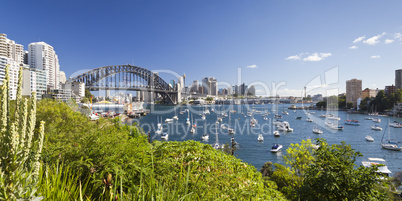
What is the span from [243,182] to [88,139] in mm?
2085

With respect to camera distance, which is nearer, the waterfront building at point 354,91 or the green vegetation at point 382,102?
the green vegetation at point 382,102

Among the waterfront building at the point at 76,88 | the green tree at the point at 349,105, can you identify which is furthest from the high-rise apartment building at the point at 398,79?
the waterfront building at the point at 76,88

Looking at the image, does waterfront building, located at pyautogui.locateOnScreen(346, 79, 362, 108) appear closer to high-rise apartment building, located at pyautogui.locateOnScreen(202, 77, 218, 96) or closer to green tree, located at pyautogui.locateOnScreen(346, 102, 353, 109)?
green tree, located at pyautogui.locateOnScreen(346, 102, 353, 109)

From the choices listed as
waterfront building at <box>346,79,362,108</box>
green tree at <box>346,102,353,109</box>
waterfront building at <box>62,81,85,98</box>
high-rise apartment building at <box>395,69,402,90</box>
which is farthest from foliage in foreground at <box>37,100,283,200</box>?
high-rise apartment building at <box>395,69,402,90</box>

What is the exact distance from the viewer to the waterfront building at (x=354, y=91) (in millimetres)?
69062

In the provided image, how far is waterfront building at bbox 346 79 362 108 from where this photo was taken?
69062 millimetres

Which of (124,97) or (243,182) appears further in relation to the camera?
(124,97)

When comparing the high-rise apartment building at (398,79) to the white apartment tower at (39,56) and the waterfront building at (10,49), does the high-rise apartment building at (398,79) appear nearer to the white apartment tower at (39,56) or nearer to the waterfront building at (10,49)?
the waterfront building at (10,49)

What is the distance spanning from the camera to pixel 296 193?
3.52 meters

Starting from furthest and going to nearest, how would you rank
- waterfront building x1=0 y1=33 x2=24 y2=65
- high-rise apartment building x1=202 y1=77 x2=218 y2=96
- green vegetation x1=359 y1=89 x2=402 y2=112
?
high-rise apartment building x1=202 y1=77 x2=218 y2=96 < green vegetation x1=359 y1=89 x2=402 y2=112 < waterfront building x1=0 y1=33 x2=24 y2=65

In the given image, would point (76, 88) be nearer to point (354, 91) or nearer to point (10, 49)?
point (10, 49)

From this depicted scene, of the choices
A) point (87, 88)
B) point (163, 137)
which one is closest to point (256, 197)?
point (163, 137)

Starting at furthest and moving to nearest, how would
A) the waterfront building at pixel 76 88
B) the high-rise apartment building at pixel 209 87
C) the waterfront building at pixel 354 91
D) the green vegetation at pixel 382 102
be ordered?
the high-rise apartment building at pixel 209 87, the waterfront building at pixel 354 91, the green vegetation at pixel 382 102, the waterfront building at pixel 76 88

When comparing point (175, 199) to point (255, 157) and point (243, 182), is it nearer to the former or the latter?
point (243, 182)
